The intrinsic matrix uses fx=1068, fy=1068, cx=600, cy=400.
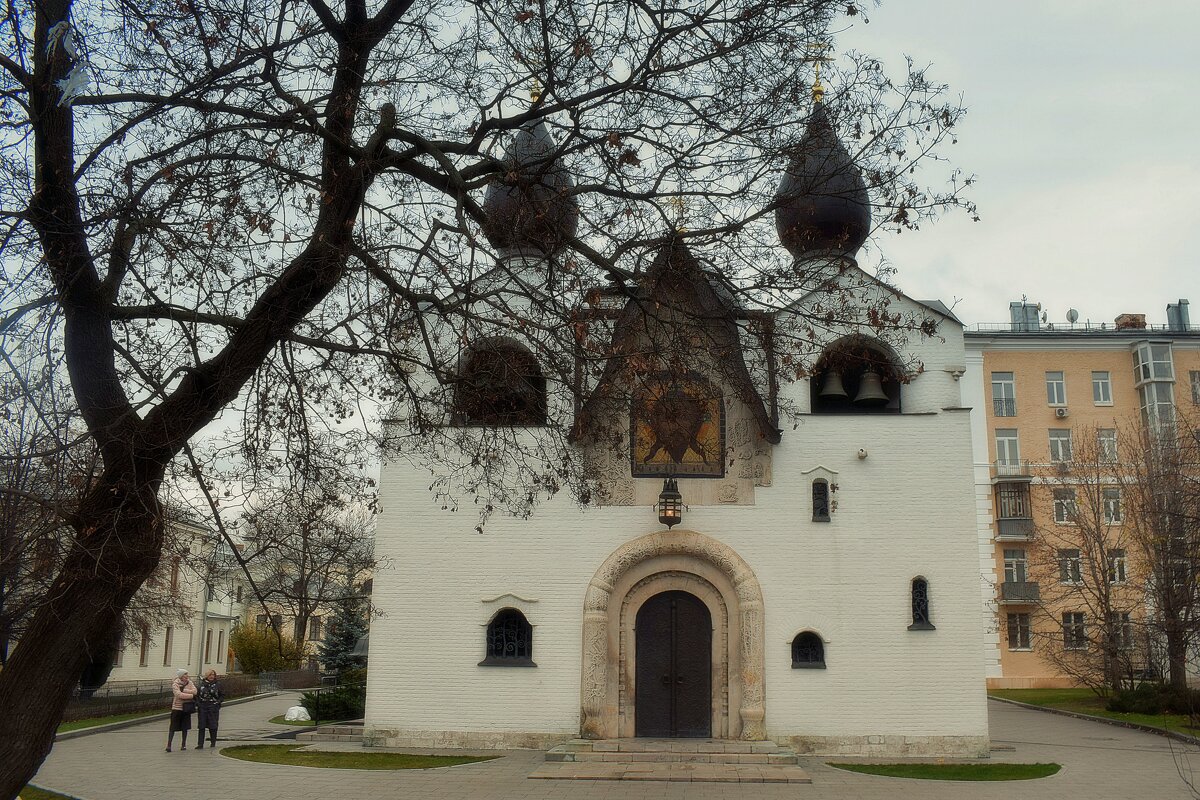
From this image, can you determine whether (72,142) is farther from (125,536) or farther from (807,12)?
(807,12)

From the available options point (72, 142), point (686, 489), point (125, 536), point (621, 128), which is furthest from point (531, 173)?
point (686, 489)

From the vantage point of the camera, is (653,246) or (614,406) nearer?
(653,246)

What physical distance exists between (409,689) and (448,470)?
333 centimetres

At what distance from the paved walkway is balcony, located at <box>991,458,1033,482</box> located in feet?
70.3

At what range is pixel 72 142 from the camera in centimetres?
684

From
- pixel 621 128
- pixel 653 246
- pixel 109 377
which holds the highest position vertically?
pixel 621 128

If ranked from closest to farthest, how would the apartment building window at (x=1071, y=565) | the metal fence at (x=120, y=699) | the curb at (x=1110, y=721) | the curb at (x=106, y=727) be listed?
1. the curb at (x=1110, y=721)
2. the curb at (x=106, y=727)
3. the metal fence at (x=120, y=699)
4. the apartment building window at (x=1071, y=565)

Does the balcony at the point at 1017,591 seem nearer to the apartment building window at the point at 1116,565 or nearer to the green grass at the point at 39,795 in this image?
the apartment building window at the point at 1116,565

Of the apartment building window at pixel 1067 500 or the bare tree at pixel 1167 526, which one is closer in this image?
the bare tree at pixel 1167 526

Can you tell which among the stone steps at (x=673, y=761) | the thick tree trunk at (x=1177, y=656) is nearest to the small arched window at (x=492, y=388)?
the stone steps at (x=673, y=761)

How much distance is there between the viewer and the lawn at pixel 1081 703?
22.6 meters

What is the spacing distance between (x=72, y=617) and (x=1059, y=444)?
37682mm

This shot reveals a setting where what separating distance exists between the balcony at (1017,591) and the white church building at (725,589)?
22.3m

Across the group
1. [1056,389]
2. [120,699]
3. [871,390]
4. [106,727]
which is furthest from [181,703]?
[1056,389]
